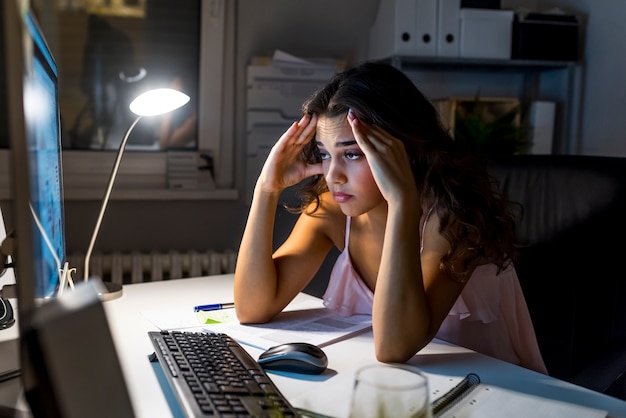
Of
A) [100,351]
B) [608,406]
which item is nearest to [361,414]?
[100,351]

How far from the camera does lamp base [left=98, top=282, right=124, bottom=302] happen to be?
1.38 m

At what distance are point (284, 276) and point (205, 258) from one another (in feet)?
4.12

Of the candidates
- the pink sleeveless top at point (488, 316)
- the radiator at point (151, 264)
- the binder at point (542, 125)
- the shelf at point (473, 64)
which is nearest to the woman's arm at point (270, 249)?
the pink sleeveless top at point (488, 316)

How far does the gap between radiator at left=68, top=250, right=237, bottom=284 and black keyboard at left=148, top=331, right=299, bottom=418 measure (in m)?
1.48

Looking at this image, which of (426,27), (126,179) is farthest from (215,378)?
(426,27)

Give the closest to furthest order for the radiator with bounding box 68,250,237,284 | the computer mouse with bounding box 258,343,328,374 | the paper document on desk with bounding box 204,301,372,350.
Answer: the computer mouse with bounding box 258,343,328,374 → the paper document on desk with bounding box 204,301,372,350 → the radiator with bounding box 68,250,237,284

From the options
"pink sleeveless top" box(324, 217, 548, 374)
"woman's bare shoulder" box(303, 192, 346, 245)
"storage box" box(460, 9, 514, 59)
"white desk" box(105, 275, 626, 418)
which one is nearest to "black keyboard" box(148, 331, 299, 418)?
"white desk" box(105, 275, 626, 418)

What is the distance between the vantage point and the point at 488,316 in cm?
127

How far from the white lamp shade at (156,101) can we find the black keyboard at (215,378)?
22.1 inches

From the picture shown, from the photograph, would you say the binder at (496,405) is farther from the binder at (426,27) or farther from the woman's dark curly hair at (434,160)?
the binder at (426,27)

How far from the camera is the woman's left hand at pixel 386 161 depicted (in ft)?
3.70

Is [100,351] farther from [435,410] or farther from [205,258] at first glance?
[205,258]

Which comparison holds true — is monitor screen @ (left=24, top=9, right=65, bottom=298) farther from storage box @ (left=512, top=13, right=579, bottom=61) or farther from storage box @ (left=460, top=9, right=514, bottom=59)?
storage box @ (left=512, top=13, right=579, bottom=61)

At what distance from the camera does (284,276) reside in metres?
1.35
